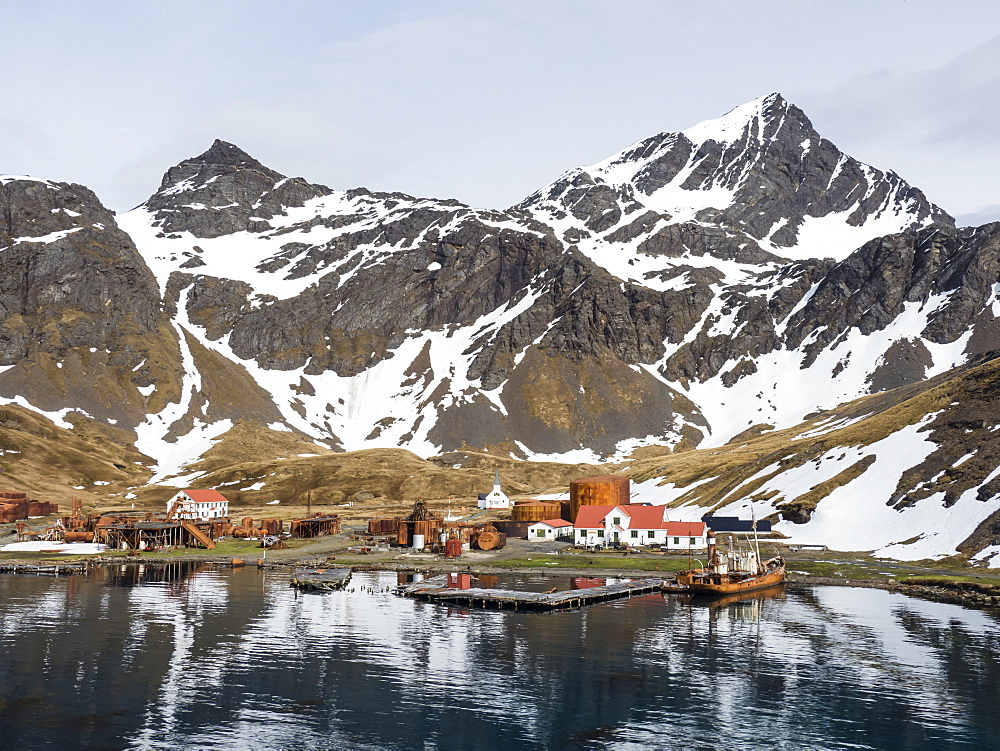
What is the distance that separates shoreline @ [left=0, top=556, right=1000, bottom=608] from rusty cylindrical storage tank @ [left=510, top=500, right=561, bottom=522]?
3673 cm

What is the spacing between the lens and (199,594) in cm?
8588

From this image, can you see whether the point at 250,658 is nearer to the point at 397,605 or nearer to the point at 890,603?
the point at 397,605

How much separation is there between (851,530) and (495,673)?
81244 millimetres

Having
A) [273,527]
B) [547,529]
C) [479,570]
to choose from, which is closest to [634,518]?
[547,529]

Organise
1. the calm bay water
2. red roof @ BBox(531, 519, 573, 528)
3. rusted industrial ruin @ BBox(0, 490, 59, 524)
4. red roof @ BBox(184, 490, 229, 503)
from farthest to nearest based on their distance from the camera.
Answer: red roof @ BBox(184, 490, 229, 503), rusted industrial ruin @ BBox(0, 490, 59, 524), red roof @ BBox(531, 519, 573, 528), the calm bay water

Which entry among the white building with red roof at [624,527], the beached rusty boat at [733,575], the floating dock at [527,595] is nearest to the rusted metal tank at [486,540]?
the white building with red roof at [624,527]

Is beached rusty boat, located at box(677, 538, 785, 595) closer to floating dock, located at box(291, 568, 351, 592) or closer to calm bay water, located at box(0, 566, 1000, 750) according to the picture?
calm bay water, located at box(0, 566, 1000, 750)

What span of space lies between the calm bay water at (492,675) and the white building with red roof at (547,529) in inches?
2428

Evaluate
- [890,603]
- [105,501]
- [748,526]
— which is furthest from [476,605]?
[105,501]

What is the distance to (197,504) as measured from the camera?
167m

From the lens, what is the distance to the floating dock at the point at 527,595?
262 ft

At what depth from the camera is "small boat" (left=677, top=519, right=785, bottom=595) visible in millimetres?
87500

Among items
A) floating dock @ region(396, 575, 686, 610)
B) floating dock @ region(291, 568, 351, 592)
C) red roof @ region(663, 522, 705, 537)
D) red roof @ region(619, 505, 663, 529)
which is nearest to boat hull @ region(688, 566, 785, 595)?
floating dock @ region(396, 575, 686, 610)

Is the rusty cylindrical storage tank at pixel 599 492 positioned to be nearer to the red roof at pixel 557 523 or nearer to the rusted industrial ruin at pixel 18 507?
the red roof at pixel 557 523
